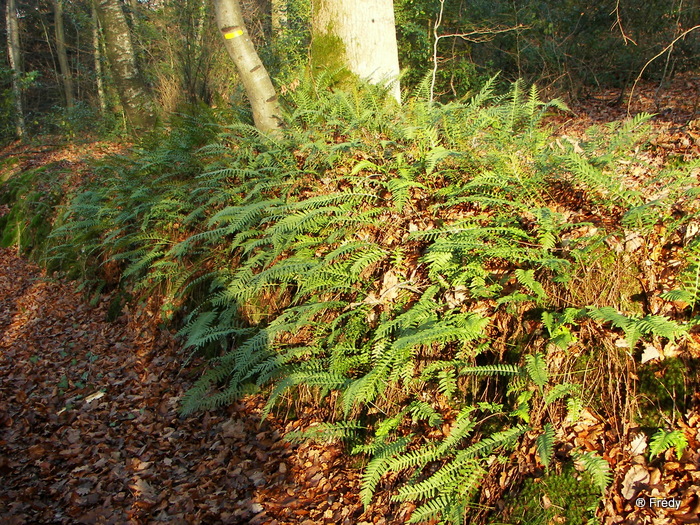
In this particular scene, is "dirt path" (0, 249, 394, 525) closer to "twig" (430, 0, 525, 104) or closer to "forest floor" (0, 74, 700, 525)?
"forest floor" (0, 74, 700, 525)

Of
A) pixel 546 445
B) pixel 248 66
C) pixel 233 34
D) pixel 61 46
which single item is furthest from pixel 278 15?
pixel 546 445

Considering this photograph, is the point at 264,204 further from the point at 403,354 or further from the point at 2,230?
the point at 2,230

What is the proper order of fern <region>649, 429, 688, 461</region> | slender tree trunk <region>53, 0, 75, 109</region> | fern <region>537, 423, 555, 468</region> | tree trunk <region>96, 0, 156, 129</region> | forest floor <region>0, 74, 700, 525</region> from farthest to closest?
slender tree trunk <region>53, 0, 75, 109</region>, tree trunk <region>96, 0, 156, 129</region>, forest floor <region>0, 74, 700, 525</region>, fern <region>537, 423, 555, 468</region>, fern <region>649, 429, 688, 461</region>

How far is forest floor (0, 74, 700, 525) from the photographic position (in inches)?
130

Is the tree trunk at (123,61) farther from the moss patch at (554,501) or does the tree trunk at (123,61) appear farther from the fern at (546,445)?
the moss patch at (554,501)

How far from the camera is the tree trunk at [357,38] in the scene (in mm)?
6164

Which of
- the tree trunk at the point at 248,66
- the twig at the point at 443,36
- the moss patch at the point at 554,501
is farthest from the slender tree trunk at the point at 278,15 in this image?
the moss patch at the point at 554,501

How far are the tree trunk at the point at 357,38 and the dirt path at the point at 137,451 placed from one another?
4.01 meters

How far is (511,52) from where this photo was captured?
418 inches

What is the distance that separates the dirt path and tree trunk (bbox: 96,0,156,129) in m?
6.74

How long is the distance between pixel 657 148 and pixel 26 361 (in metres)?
7.74

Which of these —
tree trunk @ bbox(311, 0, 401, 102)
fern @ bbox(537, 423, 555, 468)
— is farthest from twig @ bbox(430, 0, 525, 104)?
fern @ bbox(537, 423, 555, 468)

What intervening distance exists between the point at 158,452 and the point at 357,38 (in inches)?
199

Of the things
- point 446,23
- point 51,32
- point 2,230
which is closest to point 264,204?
point 446,23
